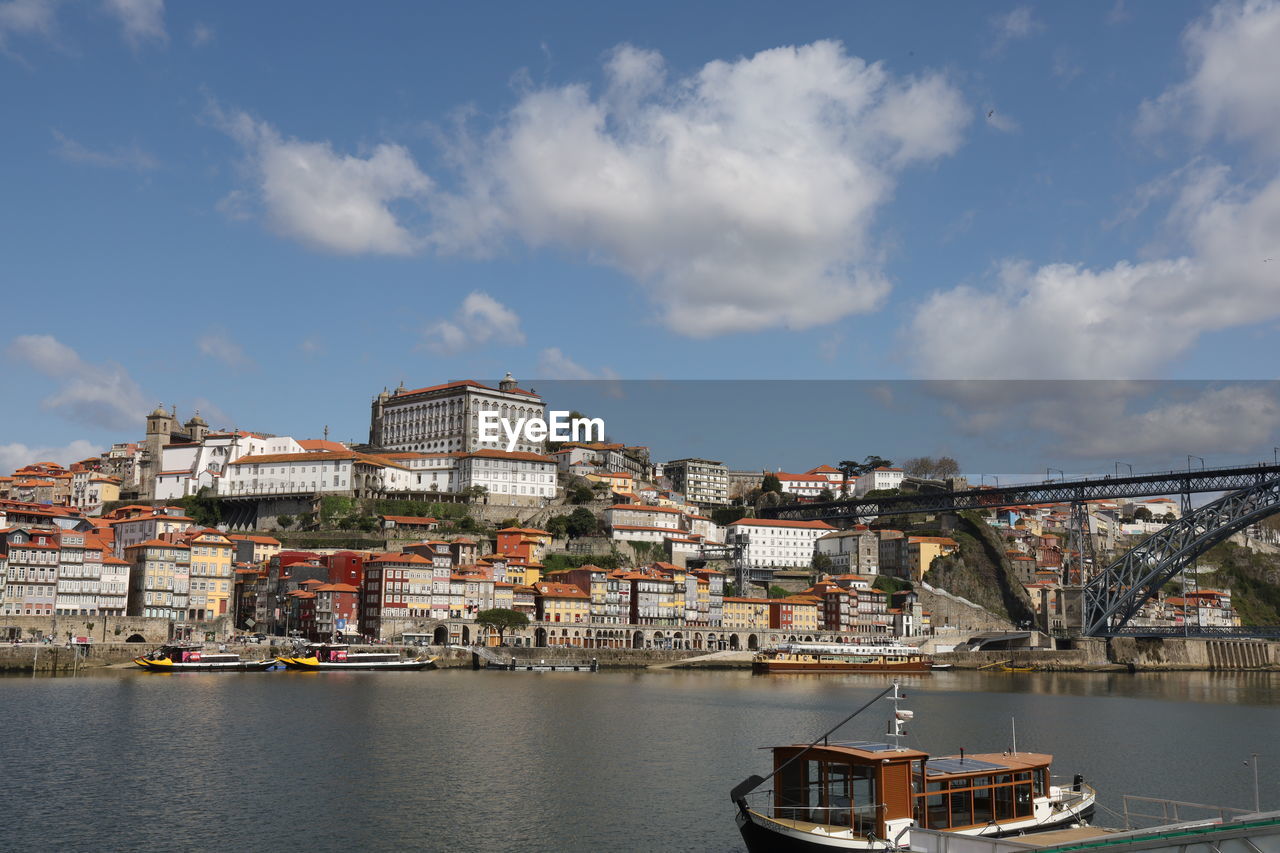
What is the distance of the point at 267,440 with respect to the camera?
77.4 m

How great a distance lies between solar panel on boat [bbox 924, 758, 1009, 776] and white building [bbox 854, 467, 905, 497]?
271 ft

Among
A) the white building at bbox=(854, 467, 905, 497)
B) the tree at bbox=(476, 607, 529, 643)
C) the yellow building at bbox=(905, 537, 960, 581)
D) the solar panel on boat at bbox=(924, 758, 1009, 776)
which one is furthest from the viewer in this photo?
the white building at bbox=(854, 467, 905, 497)

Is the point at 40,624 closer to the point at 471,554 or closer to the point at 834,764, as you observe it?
the point at 471,554

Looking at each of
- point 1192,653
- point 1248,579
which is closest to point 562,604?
point 1192,653

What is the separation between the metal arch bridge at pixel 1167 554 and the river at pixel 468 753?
17.2 meters

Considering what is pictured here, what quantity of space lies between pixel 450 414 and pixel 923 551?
34385 millimetres

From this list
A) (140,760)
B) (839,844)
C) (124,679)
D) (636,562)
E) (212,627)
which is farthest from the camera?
(636,562)

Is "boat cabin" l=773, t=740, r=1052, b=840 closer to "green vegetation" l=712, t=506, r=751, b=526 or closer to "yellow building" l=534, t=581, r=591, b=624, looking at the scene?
"yellow building" l=534, t=581, r=591, b=624

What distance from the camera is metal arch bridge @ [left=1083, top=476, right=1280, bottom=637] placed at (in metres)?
58.5

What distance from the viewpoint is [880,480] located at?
99.2 meters

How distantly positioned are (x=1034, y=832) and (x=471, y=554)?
50.5 m

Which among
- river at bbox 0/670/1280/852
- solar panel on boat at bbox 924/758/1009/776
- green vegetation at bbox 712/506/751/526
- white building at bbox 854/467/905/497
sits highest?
white building at bbox 854/467/905/497

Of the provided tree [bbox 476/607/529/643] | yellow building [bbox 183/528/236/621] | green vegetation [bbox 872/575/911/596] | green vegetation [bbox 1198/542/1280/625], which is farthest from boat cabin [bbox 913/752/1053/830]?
green vegetation [bbox 1198/542/1280/625]

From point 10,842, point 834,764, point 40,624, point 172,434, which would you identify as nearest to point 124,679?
point 40,624
